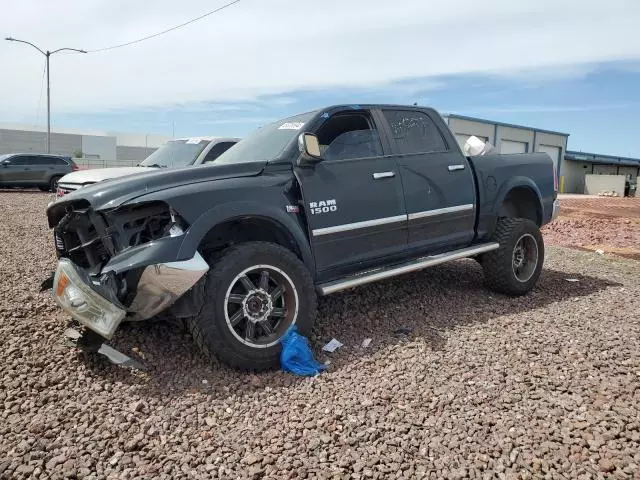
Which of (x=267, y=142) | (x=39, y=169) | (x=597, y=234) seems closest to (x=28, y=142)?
(x=39, y=169)

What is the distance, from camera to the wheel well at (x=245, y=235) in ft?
13.0

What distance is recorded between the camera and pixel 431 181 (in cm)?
504

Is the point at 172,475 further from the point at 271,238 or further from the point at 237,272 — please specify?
the point at 271,238

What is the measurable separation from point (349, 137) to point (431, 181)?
3.05ft

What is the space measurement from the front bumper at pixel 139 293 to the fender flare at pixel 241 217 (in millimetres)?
111

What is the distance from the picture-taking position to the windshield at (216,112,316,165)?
14.8 ft

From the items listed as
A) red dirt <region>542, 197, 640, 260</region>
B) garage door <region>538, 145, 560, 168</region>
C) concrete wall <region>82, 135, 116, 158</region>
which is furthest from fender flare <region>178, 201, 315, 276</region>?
concrete wall <region>82, 135, 116, 158</region>

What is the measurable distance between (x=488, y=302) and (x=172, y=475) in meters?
3.84

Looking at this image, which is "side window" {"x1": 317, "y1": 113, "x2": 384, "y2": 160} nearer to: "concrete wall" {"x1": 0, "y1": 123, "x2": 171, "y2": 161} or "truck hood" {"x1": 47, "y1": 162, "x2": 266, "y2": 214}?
"truck hood" {"x1": 47, "y1": 162, "x2": 266, "y2": 214}

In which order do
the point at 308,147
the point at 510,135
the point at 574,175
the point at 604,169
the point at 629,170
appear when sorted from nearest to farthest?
the point at 308,147 → the point at 510,135 → the point at 574,175 → the point at 604,169 → the point at 629,170

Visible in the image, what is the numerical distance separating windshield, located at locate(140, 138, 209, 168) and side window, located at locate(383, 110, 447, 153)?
4.95 metres

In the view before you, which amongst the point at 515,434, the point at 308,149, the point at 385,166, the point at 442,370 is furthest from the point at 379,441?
the point at 385,166

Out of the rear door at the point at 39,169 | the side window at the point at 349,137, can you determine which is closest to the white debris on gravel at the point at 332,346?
the side window at the point at 349,137

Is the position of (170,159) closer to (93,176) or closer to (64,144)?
(93,176)
